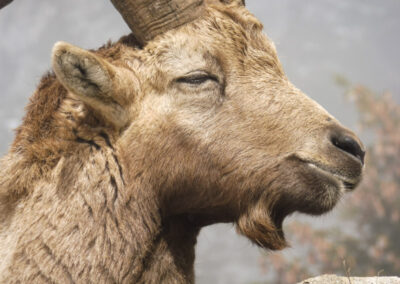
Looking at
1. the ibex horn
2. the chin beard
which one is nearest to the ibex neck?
the chin beard

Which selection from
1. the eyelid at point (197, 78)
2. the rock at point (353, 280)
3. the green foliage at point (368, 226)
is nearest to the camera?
the eyelid at point (197, 78)

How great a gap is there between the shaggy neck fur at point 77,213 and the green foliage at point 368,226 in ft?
33.4

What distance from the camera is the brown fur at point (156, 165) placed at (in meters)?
4.29

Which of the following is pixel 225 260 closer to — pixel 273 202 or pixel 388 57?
pixel 273 202

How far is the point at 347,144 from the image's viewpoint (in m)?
4.27

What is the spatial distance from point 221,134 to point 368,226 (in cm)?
1464

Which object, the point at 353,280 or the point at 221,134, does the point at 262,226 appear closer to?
the point at 221,134

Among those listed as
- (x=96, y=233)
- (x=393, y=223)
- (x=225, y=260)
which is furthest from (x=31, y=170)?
(x=225, y=260)

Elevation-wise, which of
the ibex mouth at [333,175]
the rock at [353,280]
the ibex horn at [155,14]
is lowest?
the rock at [353,280]

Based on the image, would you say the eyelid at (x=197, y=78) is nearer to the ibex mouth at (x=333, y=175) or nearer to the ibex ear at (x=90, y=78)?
the ibex ear at (x=90, y=78)

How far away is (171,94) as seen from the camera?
4.69 metres

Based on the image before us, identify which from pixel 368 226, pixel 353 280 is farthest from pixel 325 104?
pixel 353 280

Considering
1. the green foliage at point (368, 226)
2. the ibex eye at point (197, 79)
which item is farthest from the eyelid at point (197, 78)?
the green foliage at point (368, 226)

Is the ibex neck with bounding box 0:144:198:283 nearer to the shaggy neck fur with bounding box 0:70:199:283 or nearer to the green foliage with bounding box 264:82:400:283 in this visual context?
the shaggy neck fur with bounding box 0:70:199:283
